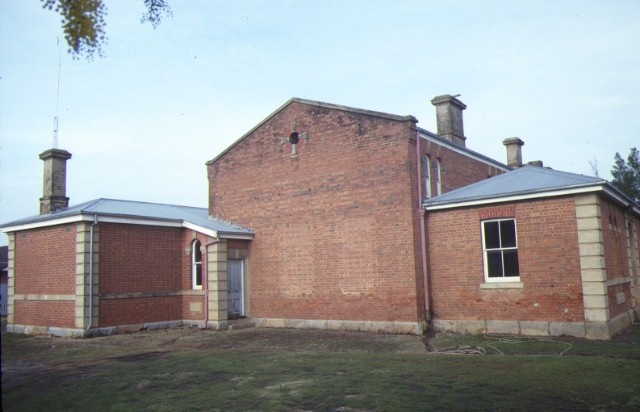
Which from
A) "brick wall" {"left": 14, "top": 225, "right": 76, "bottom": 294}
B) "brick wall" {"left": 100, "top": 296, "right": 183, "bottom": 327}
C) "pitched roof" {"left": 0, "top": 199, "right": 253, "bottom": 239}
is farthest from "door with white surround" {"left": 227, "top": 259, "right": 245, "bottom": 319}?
"brick wall" {"left": 14, "top": 225, "right": 76, "bottom": 294}

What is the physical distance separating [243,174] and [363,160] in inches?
221

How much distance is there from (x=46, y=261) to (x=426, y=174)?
13792 mm

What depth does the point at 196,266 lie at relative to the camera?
68.7 feet

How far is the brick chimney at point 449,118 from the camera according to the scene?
71.5 feet

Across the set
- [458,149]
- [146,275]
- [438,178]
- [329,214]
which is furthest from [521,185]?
[146,275]

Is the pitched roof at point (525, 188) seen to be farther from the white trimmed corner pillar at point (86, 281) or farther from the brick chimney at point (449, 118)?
the white trimmed corner pillar at point (86, 281)

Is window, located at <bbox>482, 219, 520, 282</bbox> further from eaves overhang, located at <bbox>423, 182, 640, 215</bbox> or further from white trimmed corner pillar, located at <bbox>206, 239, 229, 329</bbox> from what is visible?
white trimmed corner pillar, located at <bbox>206, 239, 229, 329</bbox>

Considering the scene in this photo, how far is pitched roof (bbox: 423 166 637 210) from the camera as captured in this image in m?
14.4

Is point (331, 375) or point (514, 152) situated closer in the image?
point (331, 375)

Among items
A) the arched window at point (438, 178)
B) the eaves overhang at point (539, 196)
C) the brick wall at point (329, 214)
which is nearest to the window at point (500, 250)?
the eaves overhang at point (539, 196)

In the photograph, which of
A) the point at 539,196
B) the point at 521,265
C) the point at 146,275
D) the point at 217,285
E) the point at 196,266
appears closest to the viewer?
the point at 539,196

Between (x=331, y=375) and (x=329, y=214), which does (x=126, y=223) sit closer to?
(x=329, y=214)

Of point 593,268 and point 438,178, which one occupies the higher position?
point 438,178

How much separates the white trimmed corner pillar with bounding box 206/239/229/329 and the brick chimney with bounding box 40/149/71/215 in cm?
645
